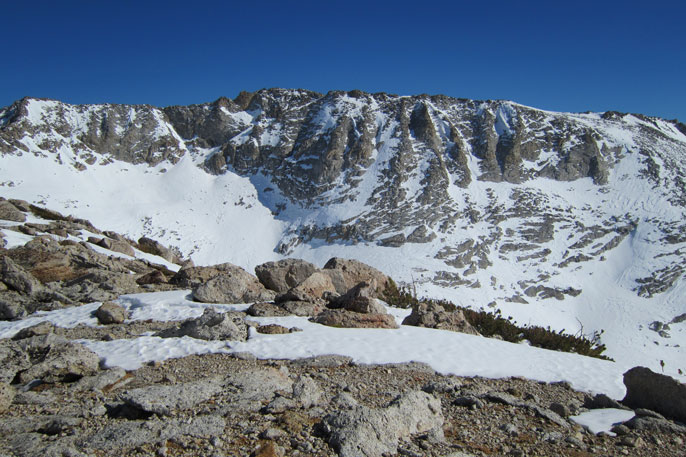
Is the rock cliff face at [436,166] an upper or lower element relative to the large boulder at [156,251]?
upper

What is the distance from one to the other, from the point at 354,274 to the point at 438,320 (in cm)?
722

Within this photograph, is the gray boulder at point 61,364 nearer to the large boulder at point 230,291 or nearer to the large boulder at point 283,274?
the large boulder at point 230,291

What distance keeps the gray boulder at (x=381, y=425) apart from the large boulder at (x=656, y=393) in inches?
163

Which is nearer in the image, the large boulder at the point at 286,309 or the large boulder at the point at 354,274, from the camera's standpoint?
the large boulder at the point at 286,309

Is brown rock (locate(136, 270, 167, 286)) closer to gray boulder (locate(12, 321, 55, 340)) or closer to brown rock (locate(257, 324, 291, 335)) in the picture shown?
gray boulder (locate(12, 321, 55, 340))

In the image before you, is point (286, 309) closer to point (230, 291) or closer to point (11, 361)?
point (230, 291)

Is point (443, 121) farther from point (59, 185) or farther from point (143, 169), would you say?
point (59, 185)

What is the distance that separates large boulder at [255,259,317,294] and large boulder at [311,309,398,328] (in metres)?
5.81

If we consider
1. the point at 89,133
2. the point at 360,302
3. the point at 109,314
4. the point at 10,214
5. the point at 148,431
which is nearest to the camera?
the point at 148,431

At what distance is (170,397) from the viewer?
6242 mm

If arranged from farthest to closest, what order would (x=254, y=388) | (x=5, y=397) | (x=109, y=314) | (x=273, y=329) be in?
(x=109, y=314), (x=273, y=329), (x=254, y=388), (x=5, y=397)

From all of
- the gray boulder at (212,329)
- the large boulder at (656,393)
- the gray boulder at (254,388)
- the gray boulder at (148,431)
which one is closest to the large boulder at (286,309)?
the gray boulder at (212,329)

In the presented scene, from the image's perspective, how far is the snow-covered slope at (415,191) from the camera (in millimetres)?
66062

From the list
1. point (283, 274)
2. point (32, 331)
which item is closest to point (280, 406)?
point (32, 331)
